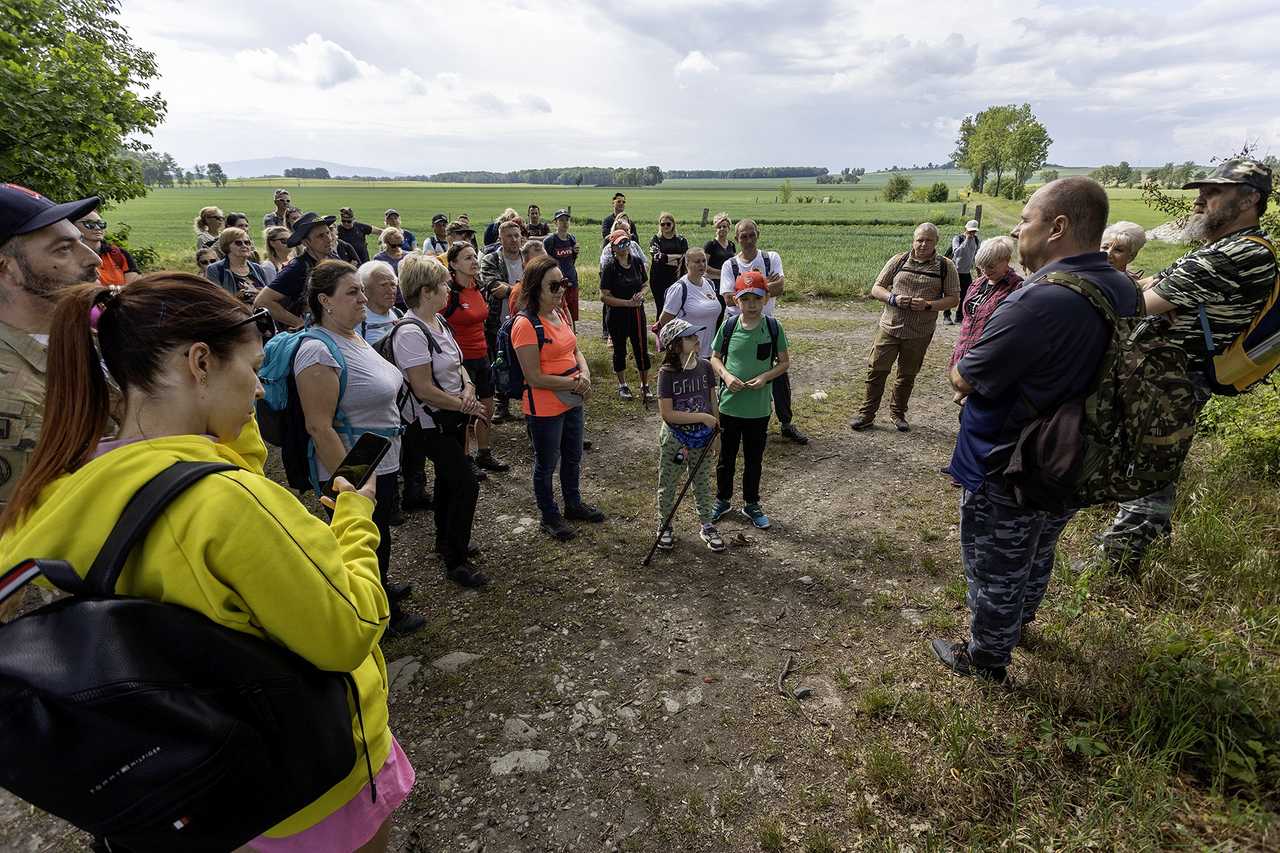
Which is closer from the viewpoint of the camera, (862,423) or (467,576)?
(467,576)

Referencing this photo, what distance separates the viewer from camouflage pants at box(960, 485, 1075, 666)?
2943 mm

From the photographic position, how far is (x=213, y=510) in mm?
1267

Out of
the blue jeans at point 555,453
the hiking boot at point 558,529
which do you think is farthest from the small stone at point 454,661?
the blue jeans at point 555,453

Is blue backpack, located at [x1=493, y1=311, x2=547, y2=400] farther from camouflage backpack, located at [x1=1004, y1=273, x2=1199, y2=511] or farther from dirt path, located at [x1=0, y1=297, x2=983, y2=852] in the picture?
camouflage backpack, located at [x1=1004, y1=273, x2=1199, y2=511]

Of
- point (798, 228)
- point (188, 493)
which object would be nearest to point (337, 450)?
point (188, 493)

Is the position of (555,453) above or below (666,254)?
below

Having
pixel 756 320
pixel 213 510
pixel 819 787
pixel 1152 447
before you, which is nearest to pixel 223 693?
pixel 213 510

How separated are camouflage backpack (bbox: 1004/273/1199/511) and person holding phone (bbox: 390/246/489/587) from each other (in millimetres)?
3356

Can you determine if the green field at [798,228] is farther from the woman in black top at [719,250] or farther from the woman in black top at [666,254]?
the woman in black top at [666,254]

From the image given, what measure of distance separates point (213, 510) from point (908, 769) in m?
2.92

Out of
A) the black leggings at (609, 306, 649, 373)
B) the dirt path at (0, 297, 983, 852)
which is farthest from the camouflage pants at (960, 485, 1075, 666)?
the black leggings at (609, 306, 649, 373)

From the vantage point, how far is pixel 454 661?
3787mm

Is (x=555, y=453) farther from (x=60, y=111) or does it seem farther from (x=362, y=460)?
(x=60, y=111)

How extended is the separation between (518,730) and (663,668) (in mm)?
895
